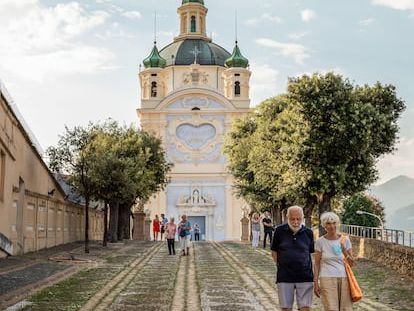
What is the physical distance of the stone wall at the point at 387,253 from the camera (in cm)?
2027

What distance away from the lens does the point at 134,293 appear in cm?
1627

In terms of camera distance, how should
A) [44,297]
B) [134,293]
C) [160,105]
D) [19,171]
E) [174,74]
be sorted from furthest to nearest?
[174,74]
[160,105]
[19,171]
[134,293]
[44,297]

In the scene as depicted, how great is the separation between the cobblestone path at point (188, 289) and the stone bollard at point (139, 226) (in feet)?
112

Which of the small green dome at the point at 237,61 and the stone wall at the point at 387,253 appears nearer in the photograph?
the stone wall at the point at 387,253

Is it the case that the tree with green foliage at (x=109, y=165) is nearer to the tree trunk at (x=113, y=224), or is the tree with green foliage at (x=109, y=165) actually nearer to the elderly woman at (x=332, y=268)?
the tree trunk at (x=113, y=224)

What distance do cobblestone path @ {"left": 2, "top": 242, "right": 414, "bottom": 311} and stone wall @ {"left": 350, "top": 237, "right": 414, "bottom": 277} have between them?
387 mm

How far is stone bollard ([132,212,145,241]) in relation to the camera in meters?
59.8

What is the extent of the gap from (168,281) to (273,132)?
63.0 ft

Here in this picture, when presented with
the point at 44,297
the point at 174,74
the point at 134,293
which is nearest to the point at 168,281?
the point at 134,293

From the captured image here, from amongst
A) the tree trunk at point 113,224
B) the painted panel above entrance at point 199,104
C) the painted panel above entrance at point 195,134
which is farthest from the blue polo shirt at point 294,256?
the painted panel above entrance at point 195,134

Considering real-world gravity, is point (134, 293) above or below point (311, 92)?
below

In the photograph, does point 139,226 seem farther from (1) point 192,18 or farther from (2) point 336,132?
(1) point 192,18

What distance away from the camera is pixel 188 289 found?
1712 centimetres

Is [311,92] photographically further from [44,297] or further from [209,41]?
[209,41]
